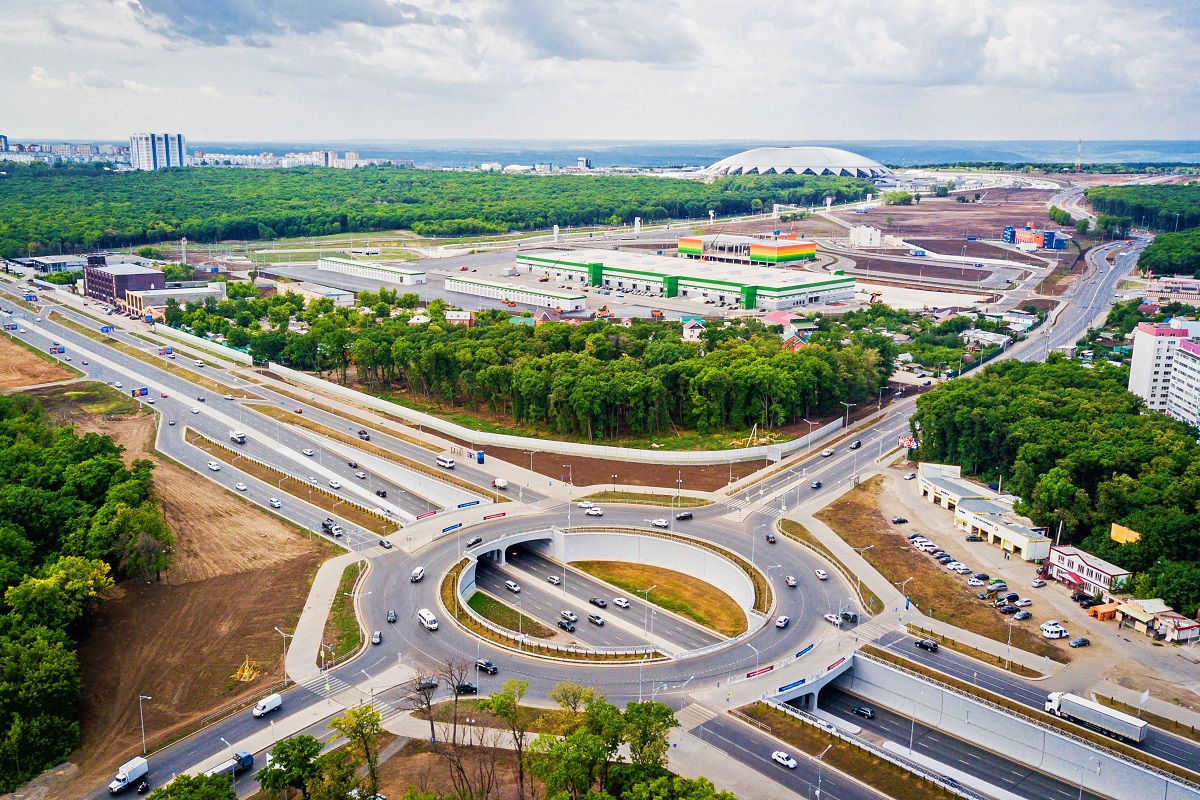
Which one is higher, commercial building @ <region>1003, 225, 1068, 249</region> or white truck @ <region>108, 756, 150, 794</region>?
commercial building @ <region>1003, 225, 1068, 249</region>

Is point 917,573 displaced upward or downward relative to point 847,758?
upward

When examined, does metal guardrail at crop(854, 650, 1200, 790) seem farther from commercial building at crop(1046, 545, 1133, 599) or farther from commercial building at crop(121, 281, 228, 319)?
commercial building at crop(121, 281, 228, 319)

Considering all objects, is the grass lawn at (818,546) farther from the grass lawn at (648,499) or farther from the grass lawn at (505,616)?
the grass lawn at (505,616)

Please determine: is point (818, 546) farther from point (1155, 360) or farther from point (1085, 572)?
point (1155, 360)

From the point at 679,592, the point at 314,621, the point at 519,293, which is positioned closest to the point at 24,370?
the point at 519,293

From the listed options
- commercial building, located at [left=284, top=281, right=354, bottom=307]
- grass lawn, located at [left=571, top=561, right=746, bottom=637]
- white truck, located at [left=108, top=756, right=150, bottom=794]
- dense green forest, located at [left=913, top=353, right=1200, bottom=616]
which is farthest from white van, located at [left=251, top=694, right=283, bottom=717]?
commercial building, located at [left=284, top=281, right=354, bottom=307]

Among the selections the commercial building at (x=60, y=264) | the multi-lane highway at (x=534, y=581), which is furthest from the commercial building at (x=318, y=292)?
the multi-lane highway at (x=534, y=581)
